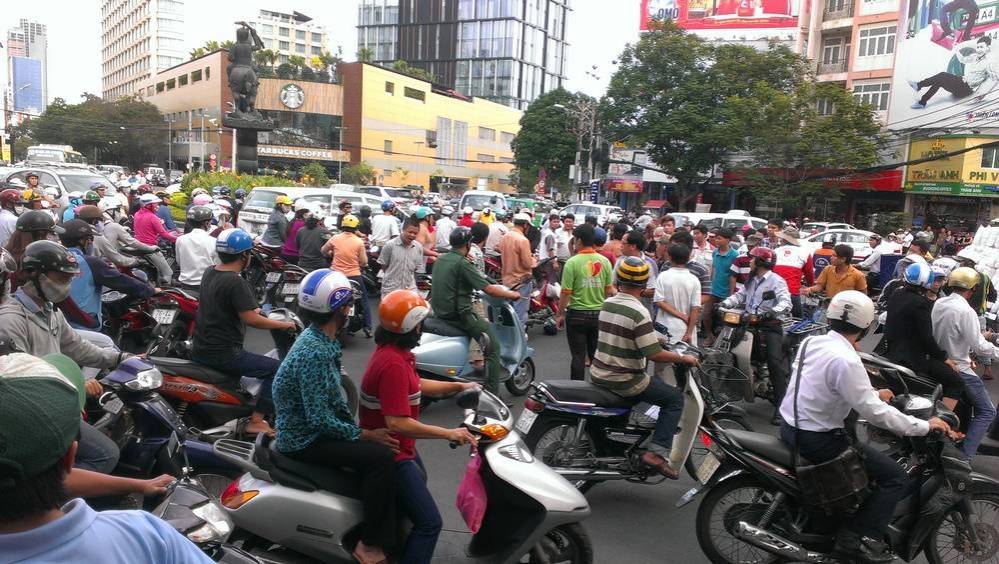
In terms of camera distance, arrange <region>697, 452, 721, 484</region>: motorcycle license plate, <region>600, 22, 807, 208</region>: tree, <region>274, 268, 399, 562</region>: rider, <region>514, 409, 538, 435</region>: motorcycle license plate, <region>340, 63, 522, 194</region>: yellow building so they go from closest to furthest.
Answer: <region>274, 268, 399, 562</region>: rider
<region>697, 452, 721, 484</region>: motorcycle license plate
<region>514, 409, 538, 435</region>: motorcycle license plate
<region>600, 22, 807, 208</region>: tree
<region>340, 63, 522, 194</region>: yellow building

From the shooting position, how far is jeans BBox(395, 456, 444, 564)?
3162mm

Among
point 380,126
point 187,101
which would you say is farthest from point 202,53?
point 380,126

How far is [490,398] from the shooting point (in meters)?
3.52

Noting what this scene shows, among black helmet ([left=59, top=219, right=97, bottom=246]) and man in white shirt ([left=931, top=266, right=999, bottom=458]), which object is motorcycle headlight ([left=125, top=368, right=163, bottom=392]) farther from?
man in white shirt ([left=931, top=266, right=999, bottom=458])

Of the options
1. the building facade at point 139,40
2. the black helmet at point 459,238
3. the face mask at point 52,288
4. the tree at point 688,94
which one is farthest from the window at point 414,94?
the face mask at point 52,288

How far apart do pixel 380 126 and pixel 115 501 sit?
58.1 meters

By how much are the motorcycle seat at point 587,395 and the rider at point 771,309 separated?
113 inches

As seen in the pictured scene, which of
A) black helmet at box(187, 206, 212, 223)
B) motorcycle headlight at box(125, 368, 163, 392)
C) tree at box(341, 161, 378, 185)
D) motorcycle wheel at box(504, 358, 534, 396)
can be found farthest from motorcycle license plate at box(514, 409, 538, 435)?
tree at box(341, 161, 378, 185)

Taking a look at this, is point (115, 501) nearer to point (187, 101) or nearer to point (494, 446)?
point (494, 446)

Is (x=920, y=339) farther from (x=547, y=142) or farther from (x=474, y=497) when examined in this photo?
(x=547, y=142)

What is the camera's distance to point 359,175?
53188 millimetres

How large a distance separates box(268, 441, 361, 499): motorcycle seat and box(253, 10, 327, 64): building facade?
4411 inches

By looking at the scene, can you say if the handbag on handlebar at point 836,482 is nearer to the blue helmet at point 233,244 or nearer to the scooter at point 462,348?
the scooter at point 462,348

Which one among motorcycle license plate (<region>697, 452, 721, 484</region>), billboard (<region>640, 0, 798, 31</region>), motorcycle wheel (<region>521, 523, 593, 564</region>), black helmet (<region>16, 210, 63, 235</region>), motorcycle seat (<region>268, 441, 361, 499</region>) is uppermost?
billboard (<region>640, 0, 798, 31</region>)
